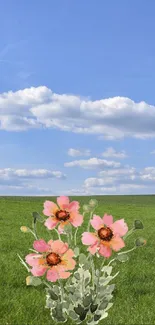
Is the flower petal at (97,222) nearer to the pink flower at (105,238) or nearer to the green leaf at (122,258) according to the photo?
the pink flower at (105,238)

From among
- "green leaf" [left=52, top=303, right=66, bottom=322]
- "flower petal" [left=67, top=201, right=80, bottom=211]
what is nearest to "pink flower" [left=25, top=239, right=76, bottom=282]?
"flower petal" [left=67, top=201, right=80, bottom=211]

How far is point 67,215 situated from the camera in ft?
23.4

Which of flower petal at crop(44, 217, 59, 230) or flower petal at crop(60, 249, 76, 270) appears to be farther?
flower petal at crop(44, 217, 59, 230)

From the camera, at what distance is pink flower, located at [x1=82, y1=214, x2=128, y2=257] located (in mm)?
6691

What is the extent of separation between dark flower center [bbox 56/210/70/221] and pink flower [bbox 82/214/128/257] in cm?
46

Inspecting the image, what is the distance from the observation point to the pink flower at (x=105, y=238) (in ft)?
22.0

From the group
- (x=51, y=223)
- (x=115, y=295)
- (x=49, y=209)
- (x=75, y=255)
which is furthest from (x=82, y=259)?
(x=115, y=295)

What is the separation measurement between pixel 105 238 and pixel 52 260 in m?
0.81

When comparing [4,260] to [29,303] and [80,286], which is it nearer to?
[29,303]

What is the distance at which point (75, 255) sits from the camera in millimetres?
7191

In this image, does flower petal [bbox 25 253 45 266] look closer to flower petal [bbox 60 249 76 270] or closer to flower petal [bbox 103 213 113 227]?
flower petal [bbox 60 249 76 270]

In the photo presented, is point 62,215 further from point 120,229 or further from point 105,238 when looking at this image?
point 120,229

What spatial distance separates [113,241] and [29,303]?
3.57 meters

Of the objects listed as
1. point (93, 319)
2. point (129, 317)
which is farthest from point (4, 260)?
point (93, 319)
